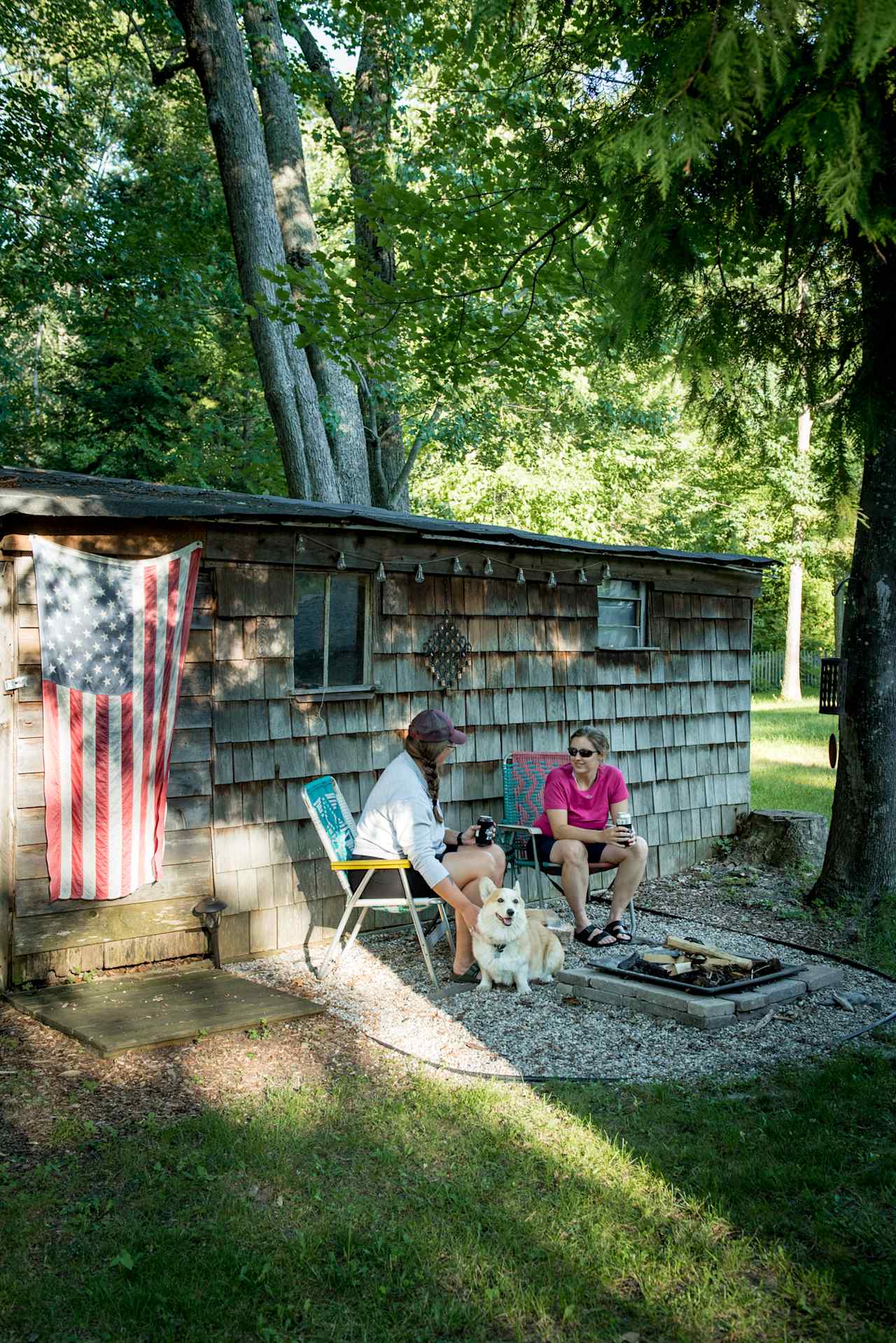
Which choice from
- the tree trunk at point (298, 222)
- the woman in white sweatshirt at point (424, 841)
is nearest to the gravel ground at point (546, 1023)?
the woman in white sweatshirt at point (424, 841)

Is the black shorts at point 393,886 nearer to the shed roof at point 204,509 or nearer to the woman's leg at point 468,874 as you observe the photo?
the woman's leg at point 468,874

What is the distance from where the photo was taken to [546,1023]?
4.78m

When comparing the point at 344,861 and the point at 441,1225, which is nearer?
the point at 441,1225

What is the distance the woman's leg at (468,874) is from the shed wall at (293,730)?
0.98m

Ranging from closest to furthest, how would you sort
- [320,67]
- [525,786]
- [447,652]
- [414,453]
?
[447,652] < [525,786] < [320,67] < [414,453]

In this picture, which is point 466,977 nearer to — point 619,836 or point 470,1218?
point 619,836

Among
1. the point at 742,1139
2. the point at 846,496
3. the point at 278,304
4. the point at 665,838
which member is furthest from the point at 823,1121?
the point at 278,304

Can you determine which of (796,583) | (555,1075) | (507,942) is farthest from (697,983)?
(796,583)

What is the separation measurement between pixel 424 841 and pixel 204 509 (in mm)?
1957

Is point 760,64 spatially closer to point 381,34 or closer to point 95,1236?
point 95,1236

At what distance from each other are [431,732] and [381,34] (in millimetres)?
9925

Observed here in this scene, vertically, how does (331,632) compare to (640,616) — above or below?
below

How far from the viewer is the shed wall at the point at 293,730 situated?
5195 millimetres

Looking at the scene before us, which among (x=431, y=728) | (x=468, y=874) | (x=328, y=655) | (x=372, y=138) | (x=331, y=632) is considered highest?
(x=372, y=138)
